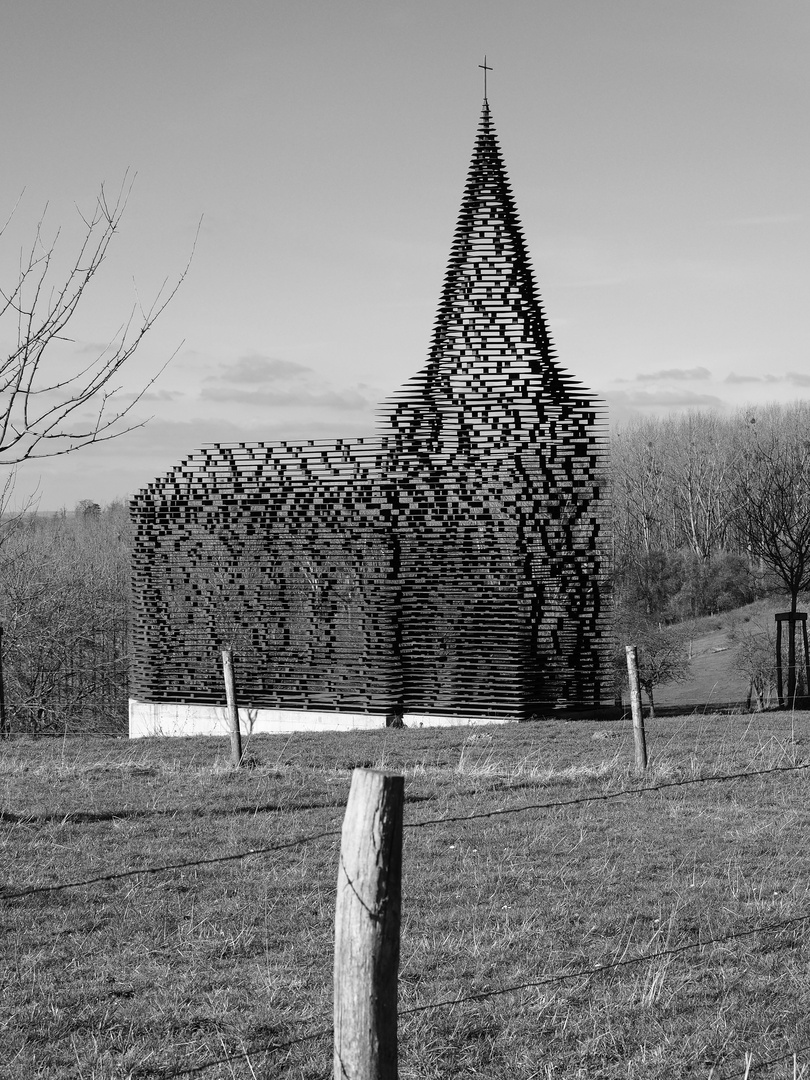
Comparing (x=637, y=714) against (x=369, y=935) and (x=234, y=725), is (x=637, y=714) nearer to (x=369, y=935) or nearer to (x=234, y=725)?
(x=234, y=725)

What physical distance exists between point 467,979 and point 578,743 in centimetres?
838

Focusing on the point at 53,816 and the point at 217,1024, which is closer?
the point at 217,1024

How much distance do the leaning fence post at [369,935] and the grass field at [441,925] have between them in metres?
1.27

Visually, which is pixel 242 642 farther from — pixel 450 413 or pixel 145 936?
pixel 145 936

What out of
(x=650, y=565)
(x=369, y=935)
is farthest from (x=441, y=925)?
(x=650, y=565)

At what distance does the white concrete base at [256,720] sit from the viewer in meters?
16.4

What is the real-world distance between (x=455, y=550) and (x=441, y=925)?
11276 millimetres

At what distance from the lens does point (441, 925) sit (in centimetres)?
529

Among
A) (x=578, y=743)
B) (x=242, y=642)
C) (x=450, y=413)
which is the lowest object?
(x=578, y=743)

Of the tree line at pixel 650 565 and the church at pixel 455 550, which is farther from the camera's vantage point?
the tree line at pixel 650 565

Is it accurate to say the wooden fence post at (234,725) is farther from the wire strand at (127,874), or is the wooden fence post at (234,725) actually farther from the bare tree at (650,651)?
the bare tree at (650,651)

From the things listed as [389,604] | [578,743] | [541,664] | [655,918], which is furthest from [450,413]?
[655,918]

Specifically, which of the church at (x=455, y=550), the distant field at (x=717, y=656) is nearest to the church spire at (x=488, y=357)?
the church at (x=455, y=550)

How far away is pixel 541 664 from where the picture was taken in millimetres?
16594
